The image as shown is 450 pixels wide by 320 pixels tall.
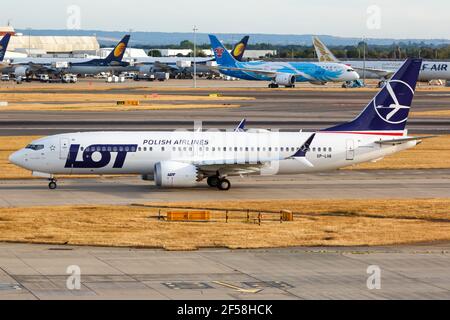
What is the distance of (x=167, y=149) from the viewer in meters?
63.7

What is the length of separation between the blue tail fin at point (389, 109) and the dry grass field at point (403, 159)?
10736 millimetres

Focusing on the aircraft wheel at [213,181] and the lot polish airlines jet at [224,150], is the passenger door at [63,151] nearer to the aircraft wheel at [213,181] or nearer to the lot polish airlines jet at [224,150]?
the lot polish airlines jet at [224,150]

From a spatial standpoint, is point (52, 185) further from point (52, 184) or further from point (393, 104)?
point (393, 104)

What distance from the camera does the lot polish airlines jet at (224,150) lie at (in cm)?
6275

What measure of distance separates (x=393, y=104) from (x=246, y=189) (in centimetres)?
1118

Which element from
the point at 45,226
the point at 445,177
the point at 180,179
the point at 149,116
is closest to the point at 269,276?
the point at 45,226

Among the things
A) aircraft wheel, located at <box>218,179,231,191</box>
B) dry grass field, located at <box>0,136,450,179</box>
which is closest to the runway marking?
aircraft wheel, located at <box>218,179,231,191</box>

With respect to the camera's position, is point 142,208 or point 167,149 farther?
point 167,149

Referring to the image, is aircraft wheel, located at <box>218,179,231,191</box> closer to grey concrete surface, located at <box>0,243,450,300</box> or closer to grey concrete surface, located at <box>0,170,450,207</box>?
grey concrete surface, located at <box>0,170,450,207</box>

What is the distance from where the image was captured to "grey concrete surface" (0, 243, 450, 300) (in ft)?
116

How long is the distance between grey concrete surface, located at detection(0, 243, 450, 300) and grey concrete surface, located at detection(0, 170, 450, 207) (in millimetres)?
15362

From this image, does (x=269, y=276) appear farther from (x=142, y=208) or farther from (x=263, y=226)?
(x=142, y=208)
